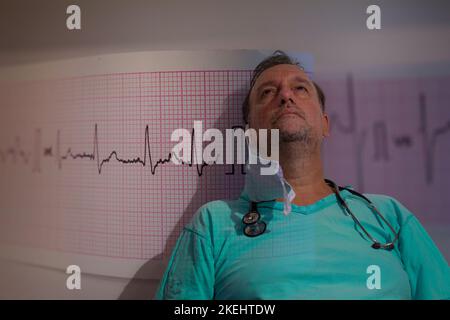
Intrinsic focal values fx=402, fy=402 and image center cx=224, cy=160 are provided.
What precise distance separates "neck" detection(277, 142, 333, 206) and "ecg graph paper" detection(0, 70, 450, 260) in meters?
0.06

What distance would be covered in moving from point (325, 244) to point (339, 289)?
10cm

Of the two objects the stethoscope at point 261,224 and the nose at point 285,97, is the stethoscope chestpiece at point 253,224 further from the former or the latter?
the nose at point 285,97

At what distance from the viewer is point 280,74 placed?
94 cm

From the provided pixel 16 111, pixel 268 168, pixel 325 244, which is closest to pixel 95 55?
pixel 16 111

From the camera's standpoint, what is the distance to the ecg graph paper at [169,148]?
980mm

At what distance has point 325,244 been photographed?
2.96 ft

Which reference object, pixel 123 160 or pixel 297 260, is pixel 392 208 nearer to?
pixel 297 260

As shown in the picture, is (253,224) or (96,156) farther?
(96,156)

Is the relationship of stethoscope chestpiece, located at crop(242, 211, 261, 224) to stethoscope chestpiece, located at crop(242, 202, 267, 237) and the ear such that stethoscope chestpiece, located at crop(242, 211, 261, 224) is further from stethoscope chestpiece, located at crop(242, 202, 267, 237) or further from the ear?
the ear

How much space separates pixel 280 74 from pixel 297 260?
43cm

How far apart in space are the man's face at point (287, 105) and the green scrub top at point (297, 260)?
17 cm

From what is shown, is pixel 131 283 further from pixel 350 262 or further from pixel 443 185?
pixel 443 185

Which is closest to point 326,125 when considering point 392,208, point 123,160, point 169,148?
point 392,208

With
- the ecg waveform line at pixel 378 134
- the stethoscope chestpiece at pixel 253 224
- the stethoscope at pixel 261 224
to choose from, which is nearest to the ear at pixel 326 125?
the ecg waveform line at pixel 378 134
